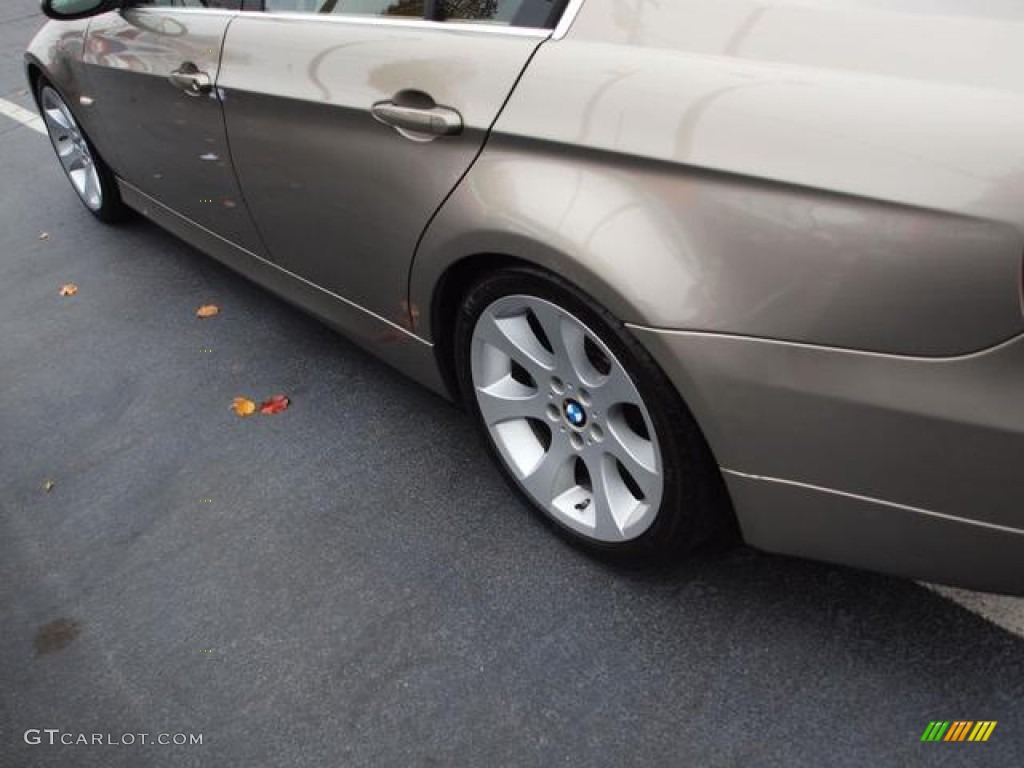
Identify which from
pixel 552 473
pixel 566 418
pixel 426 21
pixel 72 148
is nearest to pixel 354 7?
pixel 426 21

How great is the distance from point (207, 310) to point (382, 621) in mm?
2065

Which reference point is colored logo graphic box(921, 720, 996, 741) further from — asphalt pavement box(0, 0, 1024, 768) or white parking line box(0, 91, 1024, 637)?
white parking line box(0, 91, 1024, 637)

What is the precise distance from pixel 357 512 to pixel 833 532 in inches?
53.4

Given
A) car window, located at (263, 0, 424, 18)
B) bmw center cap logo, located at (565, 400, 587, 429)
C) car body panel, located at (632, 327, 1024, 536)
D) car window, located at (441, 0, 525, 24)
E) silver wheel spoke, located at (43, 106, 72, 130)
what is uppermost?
car window, located at (441, 0, 525, 24)

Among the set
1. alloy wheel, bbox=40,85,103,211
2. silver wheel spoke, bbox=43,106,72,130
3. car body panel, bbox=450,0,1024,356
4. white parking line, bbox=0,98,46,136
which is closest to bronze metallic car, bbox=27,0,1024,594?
car body panel, bbox=450,0,1024,356

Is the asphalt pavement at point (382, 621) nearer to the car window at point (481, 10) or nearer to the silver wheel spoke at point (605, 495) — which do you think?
the silver wheel spoke at point (605, 495)

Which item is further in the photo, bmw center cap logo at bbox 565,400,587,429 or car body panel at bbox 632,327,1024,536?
bmw center cap logo at bbox 565,400,587,429

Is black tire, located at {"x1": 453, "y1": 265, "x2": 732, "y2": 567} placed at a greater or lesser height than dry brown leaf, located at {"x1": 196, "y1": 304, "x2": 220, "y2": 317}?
greater

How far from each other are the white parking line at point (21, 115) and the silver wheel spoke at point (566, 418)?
5.80 meters

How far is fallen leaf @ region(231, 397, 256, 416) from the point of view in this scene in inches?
118

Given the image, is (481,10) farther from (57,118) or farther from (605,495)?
(57,118)

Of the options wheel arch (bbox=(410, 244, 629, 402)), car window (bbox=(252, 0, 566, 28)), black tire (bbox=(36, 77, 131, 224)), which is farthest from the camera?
black tire (bbox=(36, 77, 131, 224))

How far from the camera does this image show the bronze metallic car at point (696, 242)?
4.25 ft

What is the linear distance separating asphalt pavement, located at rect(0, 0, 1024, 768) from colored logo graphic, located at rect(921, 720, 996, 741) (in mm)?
12
